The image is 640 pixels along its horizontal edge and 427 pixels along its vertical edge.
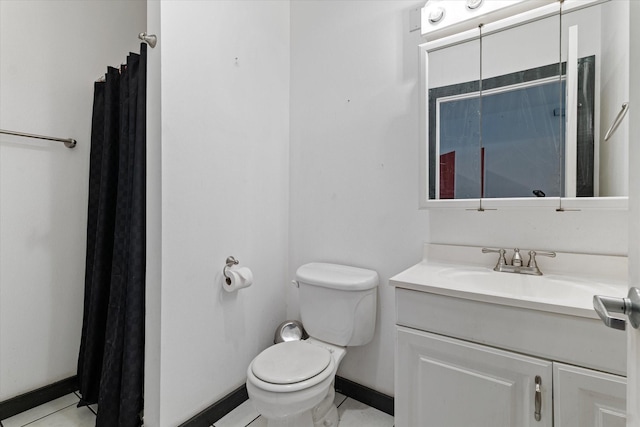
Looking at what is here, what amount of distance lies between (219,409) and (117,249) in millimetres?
927

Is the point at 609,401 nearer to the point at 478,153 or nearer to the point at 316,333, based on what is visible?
the point at 478,153

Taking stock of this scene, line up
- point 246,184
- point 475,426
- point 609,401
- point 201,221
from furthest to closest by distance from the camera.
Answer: point 246,184 → point 201,221 → point 475,426 → point 609,401

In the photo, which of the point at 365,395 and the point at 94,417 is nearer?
the point at 94,417

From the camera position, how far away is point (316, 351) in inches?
54.2

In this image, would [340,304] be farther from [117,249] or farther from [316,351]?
[117,249]

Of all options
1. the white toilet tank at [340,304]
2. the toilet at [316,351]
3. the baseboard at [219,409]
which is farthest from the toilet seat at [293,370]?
the baseboard at [219,409]

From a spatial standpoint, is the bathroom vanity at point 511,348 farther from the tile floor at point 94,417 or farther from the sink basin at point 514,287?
the tile floor at point 94,417

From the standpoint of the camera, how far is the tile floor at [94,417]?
146 centimetres

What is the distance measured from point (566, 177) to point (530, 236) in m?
0.26

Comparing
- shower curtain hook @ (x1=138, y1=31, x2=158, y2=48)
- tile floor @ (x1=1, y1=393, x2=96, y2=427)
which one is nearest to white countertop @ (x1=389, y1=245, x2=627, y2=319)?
shower curtain hook @ (x1=138, y1=31, x2=158, y2=48)

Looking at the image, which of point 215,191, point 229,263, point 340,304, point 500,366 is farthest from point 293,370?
point 215,191

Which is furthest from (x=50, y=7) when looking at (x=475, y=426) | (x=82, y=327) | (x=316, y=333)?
(x=475, y=426)

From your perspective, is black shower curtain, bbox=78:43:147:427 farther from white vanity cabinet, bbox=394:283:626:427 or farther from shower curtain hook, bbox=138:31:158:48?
white vanity cabinet, bbox=394:283:626:427

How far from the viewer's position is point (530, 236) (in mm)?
1244
